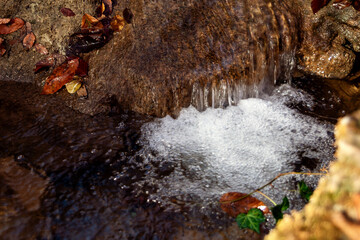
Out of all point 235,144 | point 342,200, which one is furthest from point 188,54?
point 342,200

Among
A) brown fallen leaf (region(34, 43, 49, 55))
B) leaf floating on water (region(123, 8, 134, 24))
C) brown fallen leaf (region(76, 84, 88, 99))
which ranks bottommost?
brown fallen leaf (region(76, 84, 88, 99))

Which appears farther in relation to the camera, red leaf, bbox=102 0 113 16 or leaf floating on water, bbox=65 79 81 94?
red leaf, bbox=102 0 113 16

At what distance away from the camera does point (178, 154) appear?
290 cm

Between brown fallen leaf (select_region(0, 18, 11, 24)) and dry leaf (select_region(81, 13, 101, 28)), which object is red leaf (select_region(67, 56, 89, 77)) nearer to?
dry leaf (select_region(81, 13, 101, 28))

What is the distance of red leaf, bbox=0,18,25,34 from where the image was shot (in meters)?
3.97

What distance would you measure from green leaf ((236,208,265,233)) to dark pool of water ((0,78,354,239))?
99mm

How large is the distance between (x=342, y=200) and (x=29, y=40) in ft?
13.5

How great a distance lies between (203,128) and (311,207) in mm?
2431

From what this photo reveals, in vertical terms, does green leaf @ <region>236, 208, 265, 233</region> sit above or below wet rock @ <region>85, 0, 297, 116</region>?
below

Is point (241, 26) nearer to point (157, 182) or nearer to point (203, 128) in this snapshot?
point (203, 128)

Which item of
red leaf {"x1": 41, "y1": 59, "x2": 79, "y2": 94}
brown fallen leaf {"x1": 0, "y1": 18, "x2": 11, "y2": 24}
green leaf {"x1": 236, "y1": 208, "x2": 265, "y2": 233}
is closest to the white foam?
green leaf {"x1": 236, "y1": 208, "x2": 265, "y2": 233}

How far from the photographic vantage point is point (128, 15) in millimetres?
3648

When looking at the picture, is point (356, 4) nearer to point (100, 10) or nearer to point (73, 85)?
point (100, 10)

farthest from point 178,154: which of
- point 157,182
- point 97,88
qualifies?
point 97,88
